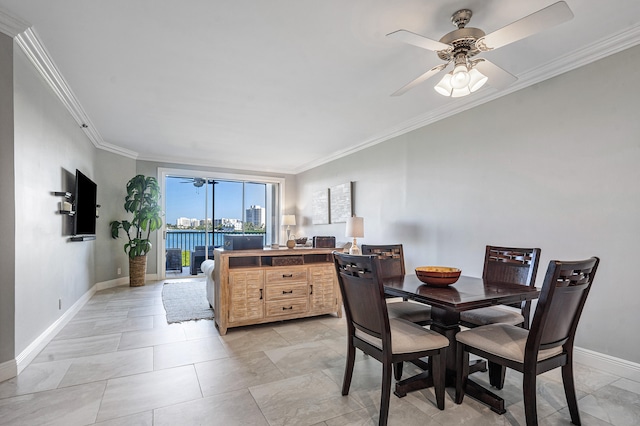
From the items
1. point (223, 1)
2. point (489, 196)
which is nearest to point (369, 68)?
point (223, 1)

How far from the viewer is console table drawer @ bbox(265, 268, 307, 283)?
362cm

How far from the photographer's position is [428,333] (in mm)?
1996

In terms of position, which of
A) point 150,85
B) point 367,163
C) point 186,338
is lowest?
point 186,338

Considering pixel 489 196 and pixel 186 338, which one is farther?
pixel 489 196

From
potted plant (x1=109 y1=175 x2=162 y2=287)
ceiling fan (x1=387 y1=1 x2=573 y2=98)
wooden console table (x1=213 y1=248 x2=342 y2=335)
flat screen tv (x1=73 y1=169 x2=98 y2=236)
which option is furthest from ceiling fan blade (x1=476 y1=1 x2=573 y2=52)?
potted plant (x1=109 y1=175 x2=162 y2=287)

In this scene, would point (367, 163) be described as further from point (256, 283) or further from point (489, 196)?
point (256, 283)

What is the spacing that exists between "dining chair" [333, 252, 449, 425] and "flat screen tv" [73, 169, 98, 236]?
3589 mm

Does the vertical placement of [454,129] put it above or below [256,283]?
above

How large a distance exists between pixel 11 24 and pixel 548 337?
4049 millimetres

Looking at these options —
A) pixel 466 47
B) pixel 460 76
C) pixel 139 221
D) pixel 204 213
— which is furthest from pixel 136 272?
pixel 466 47

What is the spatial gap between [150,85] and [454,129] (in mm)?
3463

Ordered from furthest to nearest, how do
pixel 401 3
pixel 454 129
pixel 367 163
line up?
pixel 367 163, pixel 454 129, pixel 401 3

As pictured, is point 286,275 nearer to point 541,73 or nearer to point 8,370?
point 8,370

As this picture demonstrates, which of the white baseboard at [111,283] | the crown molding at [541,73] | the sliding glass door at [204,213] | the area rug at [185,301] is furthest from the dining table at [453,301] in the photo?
the sliding glass door at [204,213]
